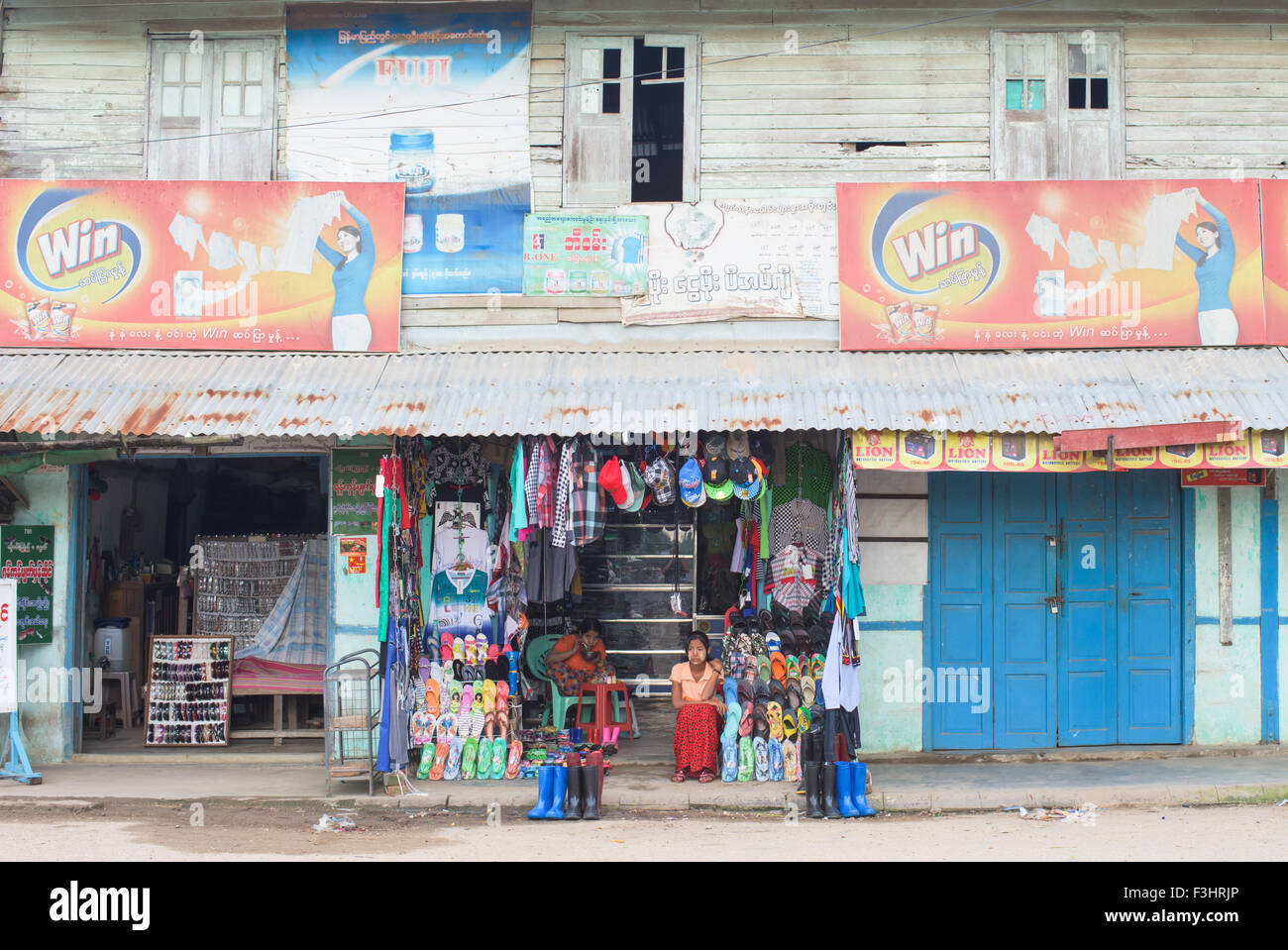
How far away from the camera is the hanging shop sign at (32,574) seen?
10.1 m

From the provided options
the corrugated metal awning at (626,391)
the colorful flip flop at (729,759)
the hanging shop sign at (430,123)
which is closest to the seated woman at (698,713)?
the colorful flip flop at (729,759)

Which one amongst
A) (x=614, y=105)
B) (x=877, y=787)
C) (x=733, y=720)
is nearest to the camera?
(x=877, y=787)

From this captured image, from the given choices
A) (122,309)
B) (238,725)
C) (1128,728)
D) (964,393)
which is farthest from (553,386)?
(1128,728)

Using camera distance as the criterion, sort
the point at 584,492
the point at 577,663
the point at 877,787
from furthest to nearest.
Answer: the point at 577,663
the point at 584,492
the point at 877,787

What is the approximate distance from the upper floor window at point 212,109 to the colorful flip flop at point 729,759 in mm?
6436

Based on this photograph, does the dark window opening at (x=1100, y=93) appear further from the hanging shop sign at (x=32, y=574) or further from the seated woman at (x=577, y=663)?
the hanging shop sign at (x=32, y=574)

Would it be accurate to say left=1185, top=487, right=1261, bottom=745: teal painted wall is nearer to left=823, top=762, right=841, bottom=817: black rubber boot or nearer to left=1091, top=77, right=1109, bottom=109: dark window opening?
left=1091, top=77, right=1109, bottom=109: dark window opening

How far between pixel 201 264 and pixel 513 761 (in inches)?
201

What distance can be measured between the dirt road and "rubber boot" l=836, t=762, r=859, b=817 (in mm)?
132

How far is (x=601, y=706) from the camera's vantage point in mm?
10594

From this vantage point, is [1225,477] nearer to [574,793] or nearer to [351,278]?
[574,793]

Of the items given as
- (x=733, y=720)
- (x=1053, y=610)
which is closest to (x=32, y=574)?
(x=733, y=720)

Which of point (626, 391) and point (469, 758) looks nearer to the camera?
point (626, 391)

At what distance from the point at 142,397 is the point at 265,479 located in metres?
4.40
